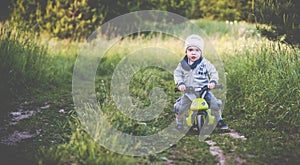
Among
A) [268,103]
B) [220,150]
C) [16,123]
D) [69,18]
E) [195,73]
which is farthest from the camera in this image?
[69,18]

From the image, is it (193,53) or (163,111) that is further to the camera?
(163,111)

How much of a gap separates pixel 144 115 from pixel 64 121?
108cm

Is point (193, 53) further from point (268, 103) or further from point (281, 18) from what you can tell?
point (281, 18)

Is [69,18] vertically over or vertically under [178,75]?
over

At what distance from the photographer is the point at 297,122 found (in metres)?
4.33

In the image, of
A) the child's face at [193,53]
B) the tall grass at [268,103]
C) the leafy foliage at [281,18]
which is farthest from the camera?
the leafy foliage at [281,18]

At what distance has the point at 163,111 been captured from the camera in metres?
5.21

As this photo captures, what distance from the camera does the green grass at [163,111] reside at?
3.57 metres

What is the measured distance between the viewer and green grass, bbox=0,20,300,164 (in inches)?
140

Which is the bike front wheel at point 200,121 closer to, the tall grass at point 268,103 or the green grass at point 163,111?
the green grass at point 163,111

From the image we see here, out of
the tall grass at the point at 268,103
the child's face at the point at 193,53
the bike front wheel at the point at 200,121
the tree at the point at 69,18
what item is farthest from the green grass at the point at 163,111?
the tree at the point at 69,18

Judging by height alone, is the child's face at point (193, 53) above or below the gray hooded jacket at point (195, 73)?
above

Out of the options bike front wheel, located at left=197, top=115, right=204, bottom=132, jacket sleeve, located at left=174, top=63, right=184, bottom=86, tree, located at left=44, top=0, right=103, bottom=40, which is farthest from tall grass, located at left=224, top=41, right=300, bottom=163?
tree, located at left=44, top=0, right=103, bottom=40

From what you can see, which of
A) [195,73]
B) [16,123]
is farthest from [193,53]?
[16,123]
